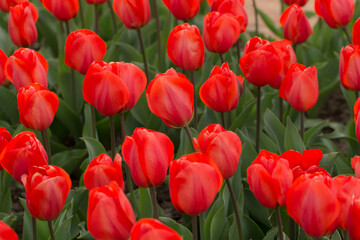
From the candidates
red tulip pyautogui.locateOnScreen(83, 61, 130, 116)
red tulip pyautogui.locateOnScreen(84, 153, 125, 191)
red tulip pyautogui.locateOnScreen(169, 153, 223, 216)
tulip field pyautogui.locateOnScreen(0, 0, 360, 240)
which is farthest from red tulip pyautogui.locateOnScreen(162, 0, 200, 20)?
red tulip pyautogui.locateOnScreen(169, 153, 223, 216)

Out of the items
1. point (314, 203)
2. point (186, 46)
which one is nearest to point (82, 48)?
point (186, 46)

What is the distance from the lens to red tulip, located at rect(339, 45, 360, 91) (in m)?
1.89

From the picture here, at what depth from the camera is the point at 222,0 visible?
7.63ft

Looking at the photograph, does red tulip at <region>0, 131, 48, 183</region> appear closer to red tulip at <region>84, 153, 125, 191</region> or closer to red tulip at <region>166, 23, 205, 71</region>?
red tulip at <region>84, 153, 125, 191</region>

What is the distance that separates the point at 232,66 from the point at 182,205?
1.42 metres

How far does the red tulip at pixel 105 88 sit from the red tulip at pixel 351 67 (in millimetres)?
668

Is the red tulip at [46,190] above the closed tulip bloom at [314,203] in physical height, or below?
below

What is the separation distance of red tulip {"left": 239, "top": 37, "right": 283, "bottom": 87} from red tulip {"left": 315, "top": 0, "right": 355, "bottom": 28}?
473 mm

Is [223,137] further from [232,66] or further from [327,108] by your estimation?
[327,108]

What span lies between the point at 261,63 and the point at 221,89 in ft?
0.61

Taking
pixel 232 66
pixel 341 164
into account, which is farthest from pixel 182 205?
pixel 232 66

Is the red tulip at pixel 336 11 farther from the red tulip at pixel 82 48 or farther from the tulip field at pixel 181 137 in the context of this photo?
the red tulip at pixel 82 48

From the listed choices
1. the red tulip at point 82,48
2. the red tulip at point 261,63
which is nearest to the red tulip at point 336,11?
the red tulip at point 261,63

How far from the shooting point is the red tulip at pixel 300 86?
1.81 m
